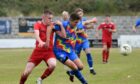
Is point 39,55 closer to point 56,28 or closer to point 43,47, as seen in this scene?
point 43,47

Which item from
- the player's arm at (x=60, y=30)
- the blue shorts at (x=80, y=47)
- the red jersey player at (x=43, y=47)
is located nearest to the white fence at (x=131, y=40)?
the blue shorts at (x=80, y=47)

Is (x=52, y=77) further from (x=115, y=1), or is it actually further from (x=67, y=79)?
(x=115, y=1)

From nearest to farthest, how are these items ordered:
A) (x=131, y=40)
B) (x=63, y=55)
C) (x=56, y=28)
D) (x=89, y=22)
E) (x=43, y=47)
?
1. (x=43, y=47)
2. (x=56, y=28)
3. (x=63, y=55)
4. (x=89, y=22)
5. (x=131, y=40)

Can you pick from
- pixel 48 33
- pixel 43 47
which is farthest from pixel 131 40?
pixel 43 47

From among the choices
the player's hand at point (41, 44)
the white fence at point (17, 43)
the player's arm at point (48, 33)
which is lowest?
the white fence at point (17, 43)

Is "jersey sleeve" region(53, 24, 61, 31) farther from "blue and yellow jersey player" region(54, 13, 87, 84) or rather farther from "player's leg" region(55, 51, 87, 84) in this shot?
"player's leg" region(55, 51, 87, 84)

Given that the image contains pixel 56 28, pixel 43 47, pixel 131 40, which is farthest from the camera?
pixel 131 40

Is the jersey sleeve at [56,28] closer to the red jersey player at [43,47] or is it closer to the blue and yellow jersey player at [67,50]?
the red jersey player at [43,47]

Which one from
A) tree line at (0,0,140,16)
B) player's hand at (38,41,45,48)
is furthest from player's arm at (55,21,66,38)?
tree line at (0,0,140,16)

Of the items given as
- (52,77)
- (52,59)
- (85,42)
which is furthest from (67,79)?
(52,59)

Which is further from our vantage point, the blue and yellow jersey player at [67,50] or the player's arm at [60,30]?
the blue and yellow jersey player at [67,50]

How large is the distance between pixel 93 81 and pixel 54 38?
2.50 m

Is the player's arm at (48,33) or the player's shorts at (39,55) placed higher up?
the player's arm at (48,33)

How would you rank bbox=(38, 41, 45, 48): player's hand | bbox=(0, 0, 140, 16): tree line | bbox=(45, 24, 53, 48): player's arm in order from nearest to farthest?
bbox=(38, 41, 45, 48): player's hand → bbox=(45, 24, 53, 48): player's arm → bbox=(0, 0, 140, 16): tree line
